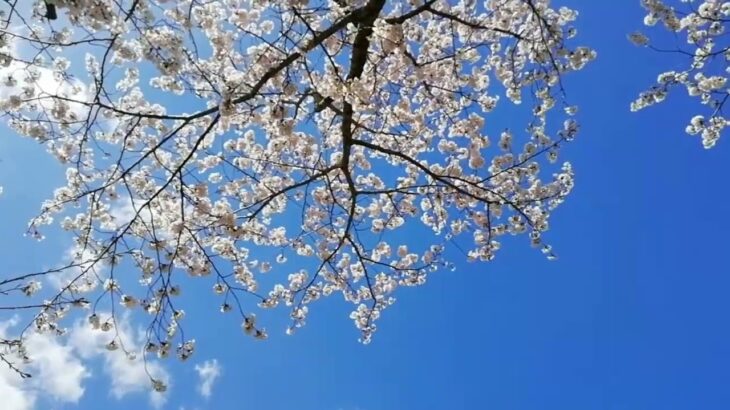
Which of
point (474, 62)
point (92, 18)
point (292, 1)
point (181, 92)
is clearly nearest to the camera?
point (92, 18)

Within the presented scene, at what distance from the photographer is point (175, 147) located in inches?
309

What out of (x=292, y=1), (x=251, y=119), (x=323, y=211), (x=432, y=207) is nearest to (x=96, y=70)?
(x=251, y=119)

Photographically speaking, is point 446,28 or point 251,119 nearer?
point 251,119

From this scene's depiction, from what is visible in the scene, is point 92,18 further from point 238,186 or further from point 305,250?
point 305,250

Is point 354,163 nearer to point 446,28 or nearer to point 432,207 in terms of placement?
point 432,207

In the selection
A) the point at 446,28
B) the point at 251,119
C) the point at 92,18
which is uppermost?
the point at 446,28

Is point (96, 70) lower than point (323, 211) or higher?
lower

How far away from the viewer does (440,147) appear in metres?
8.32

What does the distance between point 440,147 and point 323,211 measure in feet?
5.79

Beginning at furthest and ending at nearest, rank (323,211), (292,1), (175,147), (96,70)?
(323,211) < (175,147) < (96,70) < (292,1)

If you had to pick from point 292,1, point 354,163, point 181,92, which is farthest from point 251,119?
point 354,163

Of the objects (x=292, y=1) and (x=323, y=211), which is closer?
(x=292, y=1)

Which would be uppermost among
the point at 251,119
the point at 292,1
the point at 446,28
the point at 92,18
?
the point at 446,28

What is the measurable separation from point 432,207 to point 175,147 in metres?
3.25
